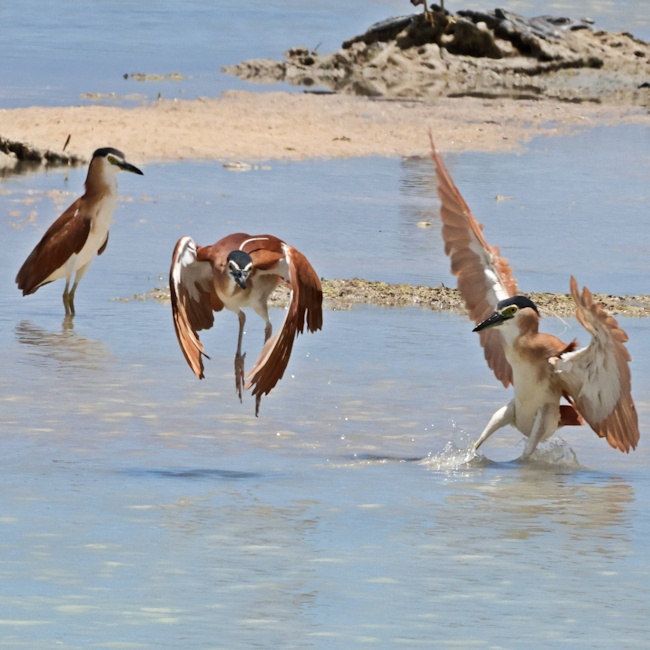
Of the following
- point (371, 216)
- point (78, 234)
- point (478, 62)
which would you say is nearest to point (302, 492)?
point (78, 234)

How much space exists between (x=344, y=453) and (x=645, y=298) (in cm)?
550

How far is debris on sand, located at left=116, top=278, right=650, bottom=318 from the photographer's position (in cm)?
1128

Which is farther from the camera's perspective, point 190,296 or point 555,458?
point 190,296

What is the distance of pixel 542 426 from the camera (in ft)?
23.2

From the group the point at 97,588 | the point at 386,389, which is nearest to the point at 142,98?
the point at 386,389

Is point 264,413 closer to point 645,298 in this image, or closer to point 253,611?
point 253,611

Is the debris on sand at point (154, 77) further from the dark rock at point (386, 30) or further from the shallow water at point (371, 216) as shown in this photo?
the shallow water at point (371, 216)

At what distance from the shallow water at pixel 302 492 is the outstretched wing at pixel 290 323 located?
20.1 inches

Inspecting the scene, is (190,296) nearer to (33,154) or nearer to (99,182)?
(99,182)

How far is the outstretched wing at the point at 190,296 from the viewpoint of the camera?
6.70 meters

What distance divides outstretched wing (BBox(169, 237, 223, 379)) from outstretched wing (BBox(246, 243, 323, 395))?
0.36 m

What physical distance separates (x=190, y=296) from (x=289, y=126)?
19578mm

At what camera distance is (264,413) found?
7996 mm

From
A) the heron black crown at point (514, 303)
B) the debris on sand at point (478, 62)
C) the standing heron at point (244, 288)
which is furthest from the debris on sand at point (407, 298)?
the debris on sand at point (478, 62)
